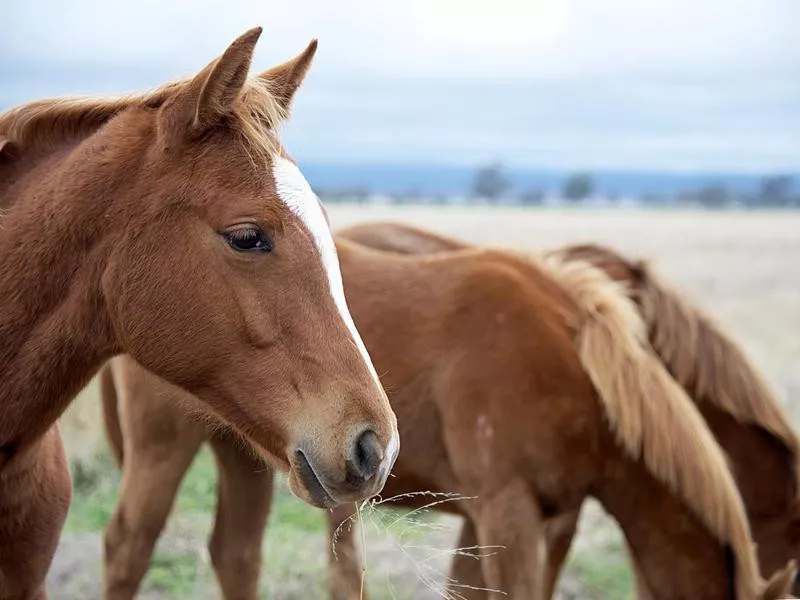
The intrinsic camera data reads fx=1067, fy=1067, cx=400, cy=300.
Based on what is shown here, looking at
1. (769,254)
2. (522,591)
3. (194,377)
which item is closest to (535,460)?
(522,591)

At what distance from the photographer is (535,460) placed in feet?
14.0

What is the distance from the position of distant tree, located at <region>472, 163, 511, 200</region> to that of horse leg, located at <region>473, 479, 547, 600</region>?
50.1 meters

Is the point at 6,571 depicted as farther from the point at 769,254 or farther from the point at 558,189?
the point at 558,189

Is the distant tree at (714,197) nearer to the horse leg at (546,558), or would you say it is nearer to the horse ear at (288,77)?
the horse leg at (546,558)

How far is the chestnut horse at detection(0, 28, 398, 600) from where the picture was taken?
7.75 ft

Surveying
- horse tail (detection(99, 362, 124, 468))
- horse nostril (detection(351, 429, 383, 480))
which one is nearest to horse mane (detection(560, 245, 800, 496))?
horse tail (detection(99, 362, 124, 468))

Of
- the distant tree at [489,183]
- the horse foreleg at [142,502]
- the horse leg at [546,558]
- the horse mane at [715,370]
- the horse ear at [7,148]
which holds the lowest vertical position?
the distant tree at [489,183]

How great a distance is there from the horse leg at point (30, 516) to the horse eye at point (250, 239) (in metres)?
0.84

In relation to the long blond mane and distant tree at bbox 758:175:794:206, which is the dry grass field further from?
distant tree at bbox 758:175:794:206

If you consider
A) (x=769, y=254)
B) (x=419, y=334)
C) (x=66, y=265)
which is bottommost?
(x=769, y=254)

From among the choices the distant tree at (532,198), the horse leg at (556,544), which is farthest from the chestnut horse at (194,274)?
the distant tree at (532,198)

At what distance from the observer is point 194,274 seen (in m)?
2.43

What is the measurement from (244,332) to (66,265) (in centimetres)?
47

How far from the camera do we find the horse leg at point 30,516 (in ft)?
9.26
